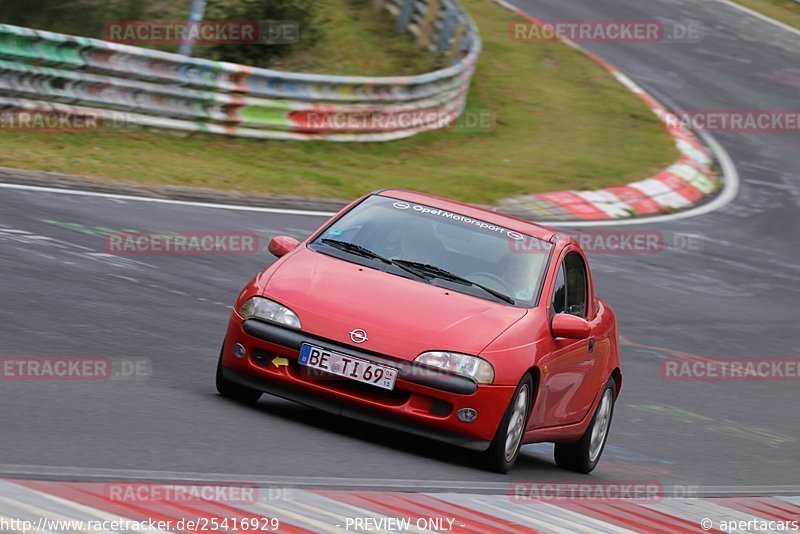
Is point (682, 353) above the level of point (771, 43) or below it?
above

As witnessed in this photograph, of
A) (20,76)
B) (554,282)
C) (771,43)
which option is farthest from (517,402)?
(771,43)

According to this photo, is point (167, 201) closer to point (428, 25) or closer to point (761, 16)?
point (428, 25)

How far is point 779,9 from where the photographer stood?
4072cm

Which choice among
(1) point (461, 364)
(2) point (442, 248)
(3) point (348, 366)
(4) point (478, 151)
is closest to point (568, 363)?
(2) point (442, 248)

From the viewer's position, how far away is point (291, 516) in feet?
18.4

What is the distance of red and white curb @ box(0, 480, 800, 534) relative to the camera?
16.7 feet

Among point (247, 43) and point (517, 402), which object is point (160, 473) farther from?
point (247, 43)

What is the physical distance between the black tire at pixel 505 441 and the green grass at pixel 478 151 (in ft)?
30.4

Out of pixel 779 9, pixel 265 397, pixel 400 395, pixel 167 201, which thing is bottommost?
pixel 779 9

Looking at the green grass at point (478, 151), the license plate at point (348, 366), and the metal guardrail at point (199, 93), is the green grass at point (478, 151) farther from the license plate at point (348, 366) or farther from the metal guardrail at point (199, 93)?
the license plate at point (348, 366)

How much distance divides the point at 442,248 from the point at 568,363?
1.03m

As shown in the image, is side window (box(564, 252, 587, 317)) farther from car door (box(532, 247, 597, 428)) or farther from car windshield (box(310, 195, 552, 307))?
car windshield (box(310, 195, 552, 307))

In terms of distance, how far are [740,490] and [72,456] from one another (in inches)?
186

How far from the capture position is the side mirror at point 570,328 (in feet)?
26.6
